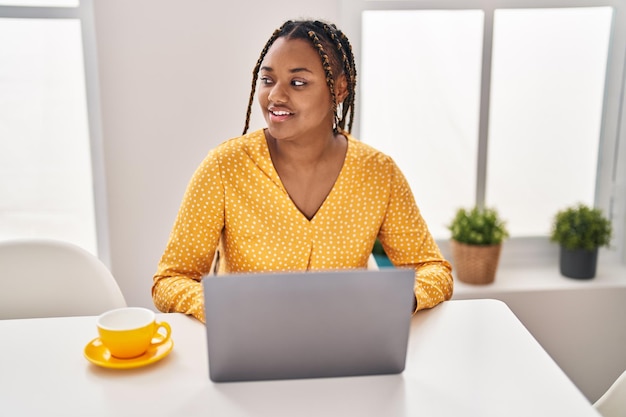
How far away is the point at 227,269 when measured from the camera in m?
1.67

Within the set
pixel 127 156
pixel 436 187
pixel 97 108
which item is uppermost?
pixel 97 108

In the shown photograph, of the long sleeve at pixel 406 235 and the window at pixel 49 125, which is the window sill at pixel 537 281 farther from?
the window at pixel 49 125

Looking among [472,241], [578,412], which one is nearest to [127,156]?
[472,241]

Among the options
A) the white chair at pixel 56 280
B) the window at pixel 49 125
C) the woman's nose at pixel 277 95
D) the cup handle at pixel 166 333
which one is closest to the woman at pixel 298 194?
the woman's nose at pixel 277 95

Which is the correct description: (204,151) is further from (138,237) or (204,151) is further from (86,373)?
(86,373)

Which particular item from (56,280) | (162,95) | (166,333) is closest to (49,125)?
(162,95)

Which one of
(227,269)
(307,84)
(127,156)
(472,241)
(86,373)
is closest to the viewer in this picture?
(86,373)

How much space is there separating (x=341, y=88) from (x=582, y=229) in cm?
117

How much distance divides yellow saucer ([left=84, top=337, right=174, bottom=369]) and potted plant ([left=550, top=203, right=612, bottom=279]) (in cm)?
167

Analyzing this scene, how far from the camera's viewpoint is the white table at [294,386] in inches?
38.2

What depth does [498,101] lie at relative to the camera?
2.38 m

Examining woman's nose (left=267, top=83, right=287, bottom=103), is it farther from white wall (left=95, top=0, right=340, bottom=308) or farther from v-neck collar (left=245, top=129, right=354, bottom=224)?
white wall (left=95, top=0, right=340, bottom=308)

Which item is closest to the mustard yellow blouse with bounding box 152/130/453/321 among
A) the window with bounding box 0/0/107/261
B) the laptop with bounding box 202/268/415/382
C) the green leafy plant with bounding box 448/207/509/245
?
the laptop with bounding box 202/268/415/382

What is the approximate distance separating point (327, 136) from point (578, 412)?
3.06 ft
